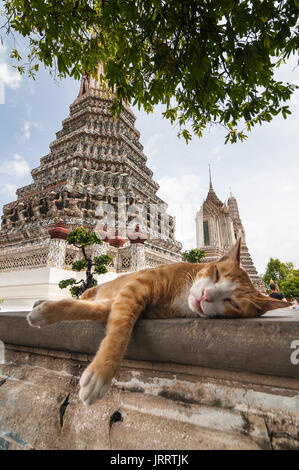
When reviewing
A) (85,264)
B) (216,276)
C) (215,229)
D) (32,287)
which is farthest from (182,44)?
(215,229)

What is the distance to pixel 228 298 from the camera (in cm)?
141

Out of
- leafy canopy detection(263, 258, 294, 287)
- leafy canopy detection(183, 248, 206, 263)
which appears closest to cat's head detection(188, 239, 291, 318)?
leafy canopy detection(183, 248, 206, 263)

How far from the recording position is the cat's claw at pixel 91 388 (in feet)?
3.12

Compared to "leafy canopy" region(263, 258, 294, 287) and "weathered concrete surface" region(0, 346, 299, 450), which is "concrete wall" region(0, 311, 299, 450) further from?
"leafy canopy" region(263, 258, 294, 287)

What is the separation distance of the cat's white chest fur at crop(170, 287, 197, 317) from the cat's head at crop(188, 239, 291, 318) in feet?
0.23

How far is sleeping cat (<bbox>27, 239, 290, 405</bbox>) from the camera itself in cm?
112

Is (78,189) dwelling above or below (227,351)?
above

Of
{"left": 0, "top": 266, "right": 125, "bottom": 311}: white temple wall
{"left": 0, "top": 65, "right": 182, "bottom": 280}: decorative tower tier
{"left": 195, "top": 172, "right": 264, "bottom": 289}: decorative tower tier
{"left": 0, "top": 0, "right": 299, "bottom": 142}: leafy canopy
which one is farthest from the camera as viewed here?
{"left": 195, "top": 172, "right": 264, "bottom": 289}: decorative tower tier

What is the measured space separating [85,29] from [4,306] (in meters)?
8.92

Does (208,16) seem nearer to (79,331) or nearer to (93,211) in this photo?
(79,331)

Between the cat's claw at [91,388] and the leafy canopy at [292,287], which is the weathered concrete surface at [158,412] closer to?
the cat's claw at [91,388]

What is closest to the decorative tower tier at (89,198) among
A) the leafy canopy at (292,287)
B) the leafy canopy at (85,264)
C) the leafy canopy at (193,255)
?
the leafy canopy at (193,255)

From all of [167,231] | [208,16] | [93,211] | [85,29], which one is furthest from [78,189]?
[208,16]
